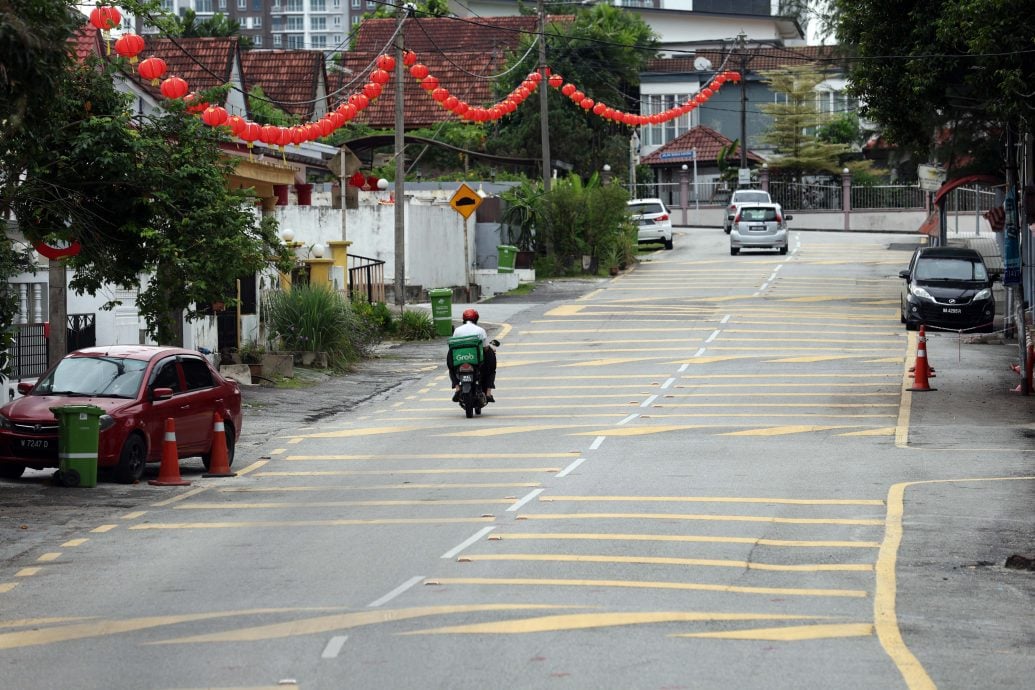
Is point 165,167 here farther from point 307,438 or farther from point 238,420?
point 307,438

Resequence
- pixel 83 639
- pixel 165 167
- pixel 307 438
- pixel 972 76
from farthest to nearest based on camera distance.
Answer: pixel 972 76
pixel 307 438
pixel 165 167
pixel 83 639

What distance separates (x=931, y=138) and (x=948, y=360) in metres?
5.97

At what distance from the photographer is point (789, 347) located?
31.8 metres

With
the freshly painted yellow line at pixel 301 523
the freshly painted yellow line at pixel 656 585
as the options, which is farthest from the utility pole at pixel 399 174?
the freshly painted yellow line at pixel 656 585

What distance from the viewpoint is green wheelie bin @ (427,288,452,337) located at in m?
36.0

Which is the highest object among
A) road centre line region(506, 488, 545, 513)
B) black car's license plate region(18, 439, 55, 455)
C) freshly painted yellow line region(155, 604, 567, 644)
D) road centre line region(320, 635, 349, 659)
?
black car's license plate region(18, 439, 55, 455)

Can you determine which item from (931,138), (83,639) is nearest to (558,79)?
(931,138)

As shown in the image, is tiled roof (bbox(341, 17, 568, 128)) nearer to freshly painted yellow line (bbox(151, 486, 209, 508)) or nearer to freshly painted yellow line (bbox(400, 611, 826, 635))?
freshly painted yellow line (bbox(151, 486, 209, 508))

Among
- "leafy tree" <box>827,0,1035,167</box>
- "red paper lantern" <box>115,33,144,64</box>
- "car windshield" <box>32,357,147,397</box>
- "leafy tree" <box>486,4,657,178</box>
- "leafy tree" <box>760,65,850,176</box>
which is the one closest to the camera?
"car windshield" <box>32,357,147,397</box>

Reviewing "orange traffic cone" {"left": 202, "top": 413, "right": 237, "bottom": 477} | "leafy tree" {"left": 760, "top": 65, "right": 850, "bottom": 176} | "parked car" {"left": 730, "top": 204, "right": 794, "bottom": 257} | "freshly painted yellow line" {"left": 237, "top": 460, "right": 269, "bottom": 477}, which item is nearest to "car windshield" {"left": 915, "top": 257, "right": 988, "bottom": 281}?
"parked car" {"left": 730, "top": 204, "right": 794, "bottom": 257}

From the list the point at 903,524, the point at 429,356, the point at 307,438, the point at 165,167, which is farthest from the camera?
the point at 429,356

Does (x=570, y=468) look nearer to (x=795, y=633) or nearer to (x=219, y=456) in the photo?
(x=219, y=456)

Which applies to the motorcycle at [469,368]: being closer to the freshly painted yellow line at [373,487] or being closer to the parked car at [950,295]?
the freshly painted yellow line at [373,487]

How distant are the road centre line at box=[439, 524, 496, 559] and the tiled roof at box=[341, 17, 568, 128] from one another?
39.4 metres
